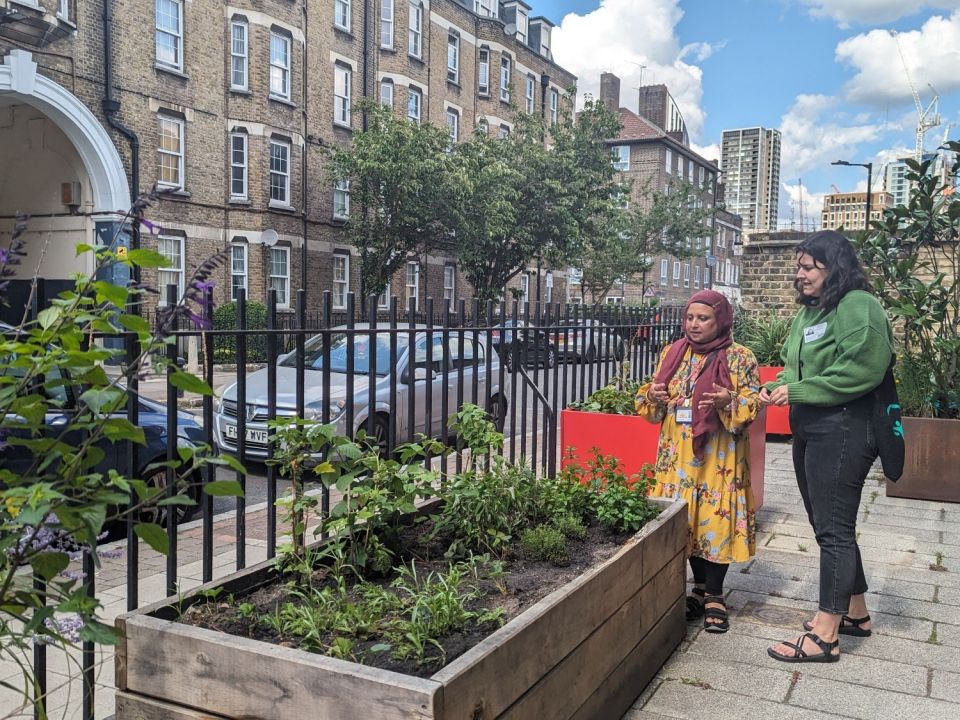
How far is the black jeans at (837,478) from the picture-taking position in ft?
12.7

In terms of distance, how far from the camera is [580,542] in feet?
12.5

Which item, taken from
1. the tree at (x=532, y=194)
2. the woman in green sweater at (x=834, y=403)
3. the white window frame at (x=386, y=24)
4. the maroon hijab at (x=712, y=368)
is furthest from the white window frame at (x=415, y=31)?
the woman in green sweater at (x=834, y=403)

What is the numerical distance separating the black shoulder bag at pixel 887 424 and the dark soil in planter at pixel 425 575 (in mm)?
1250

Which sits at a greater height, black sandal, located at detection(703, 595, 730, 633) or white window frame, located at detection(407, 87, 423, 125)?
white window frame, located at detection(407, 87, 423, 125)

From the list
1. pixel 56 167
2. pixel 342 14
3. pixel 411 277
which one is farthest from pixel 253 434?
pixel 411 277

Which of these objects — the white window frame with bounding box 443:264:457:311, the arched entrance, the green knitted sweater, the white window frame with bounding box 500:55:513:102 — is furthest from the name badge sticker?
the white window frame with bounding box 500:55:513:102

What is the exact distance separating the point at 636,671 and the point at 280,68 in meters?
27.8

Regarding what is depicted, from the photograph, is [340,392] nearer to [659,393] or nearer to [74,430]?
[659,393]

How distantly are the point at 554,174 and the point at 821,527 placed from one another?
30094 mm

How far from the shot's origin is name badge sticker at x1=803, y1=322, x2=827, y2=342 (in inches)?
156

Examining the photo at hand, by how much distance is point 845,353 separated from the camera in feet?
12.4

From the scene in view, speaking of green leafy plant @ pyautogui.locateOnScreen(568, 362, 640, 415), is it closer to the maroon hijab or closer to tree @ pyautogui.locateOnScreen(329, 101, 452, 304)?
the maroon hijab

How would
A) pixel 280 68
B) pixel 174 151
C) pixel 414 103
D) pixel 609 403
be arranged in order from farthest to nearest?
pixel 414 103
pixel 280 68
pixel 174 151
pixel 609 403

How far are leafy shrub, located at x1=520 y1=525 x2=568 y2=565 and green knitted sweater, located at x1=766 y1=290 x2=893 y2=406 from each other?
51.8 inches
